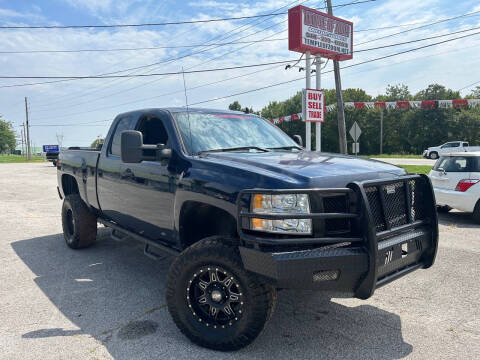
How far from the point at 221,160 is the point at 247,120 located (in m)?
1.45

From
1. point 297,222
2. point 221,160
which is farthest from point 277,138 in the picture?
point 297,222

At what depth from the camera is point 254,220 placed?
2.65 metres

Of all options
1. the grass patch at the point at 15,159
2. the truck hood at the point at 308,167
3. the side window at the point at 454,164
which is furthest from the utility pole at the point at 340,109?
the grass patch at the point at 15,159

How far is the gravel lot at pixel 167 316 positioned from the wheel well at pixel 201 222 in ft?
2.50

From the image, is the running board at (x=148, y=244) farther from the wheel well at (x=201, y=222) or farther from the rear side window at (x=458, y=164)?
the rear side window at (x=458, y=164)

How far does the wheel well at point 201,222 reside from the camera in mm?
3381

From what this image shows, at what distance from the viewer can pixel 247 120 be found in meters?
4.60

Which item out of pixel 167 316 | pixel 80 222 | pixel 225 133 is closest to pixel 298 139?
pixel 225 133

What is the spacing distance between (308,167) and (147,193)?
5.57 feet

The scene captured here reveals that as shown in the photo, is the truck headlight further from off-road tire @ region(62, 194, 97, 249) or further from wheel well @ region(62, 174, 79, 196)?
wheel well @ region(62, 174, 79, 196)

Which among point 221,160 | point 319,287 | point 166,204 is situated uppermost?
point 221,160

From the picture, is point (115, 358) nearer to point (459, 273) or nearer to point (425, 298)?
point (425, 298)

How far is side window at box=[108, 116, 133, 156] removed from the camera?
4.71 meters

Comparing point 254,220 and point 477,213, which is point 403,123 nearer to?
point 477,213
